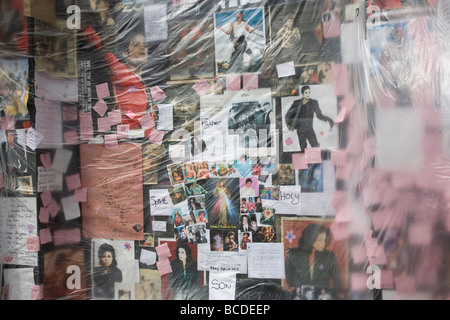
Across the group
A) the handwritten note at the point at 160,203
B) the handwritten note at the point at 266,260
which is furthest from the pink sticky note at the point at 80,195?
the handwritten note at the point at 266,260

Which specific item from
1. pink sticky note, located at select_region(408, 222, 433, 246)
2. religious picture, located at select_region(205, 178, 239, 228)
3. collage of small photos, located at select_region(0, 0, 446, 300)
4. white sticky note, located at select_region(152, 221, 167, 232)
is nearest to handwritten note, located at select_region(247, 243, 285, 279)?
collage of small photos, located at select_region(0, 0, 446, 300)

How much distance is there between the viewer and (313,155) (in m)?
1.32

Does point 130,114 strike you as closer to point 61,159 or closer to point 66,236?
point 61,159

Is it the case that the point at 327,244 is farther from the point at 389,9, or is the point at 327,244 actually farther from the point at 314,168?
the point at 389,9

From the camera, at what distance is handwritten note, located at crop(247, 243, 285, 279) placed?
4.47 feet

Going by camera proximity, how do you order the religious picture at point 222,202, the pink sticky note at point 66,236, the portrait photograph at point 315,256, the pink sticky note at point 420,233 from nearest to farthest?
the pink sticky note at point 420,233 < the portrait photograph at point 315,256 < the religious picture at point 222,202 < the pink sticky note at point 66,236

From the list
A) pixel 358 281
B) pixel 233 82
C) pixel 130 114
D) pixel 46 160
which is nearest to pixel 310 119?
pixel 233 82

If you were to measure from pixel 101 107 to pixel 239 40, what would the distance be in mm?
694

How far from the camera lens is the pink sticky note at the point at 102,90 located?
149 centimetres

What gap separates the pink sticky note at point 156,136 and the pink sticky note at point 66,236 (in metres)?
0.57

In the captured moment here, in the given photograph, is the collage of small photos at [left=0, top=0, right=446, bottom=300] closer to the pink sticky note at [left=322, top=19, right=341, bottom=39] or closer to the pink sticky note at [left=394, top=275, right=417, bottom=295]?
the pink sticky note at [left=322, top=19, right=341, bottom=39]

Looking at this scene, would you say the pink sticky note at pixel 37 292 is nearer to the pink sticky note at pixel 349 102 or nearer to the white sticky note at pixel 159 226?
the white sticky note at pixel 159 226

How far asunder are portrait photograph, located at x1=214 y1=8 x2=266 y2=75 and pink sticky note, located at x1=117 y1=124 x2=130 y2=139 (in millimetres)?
487

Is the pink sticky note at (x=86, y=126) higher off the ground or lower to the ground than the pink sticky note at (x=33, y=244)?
higher
